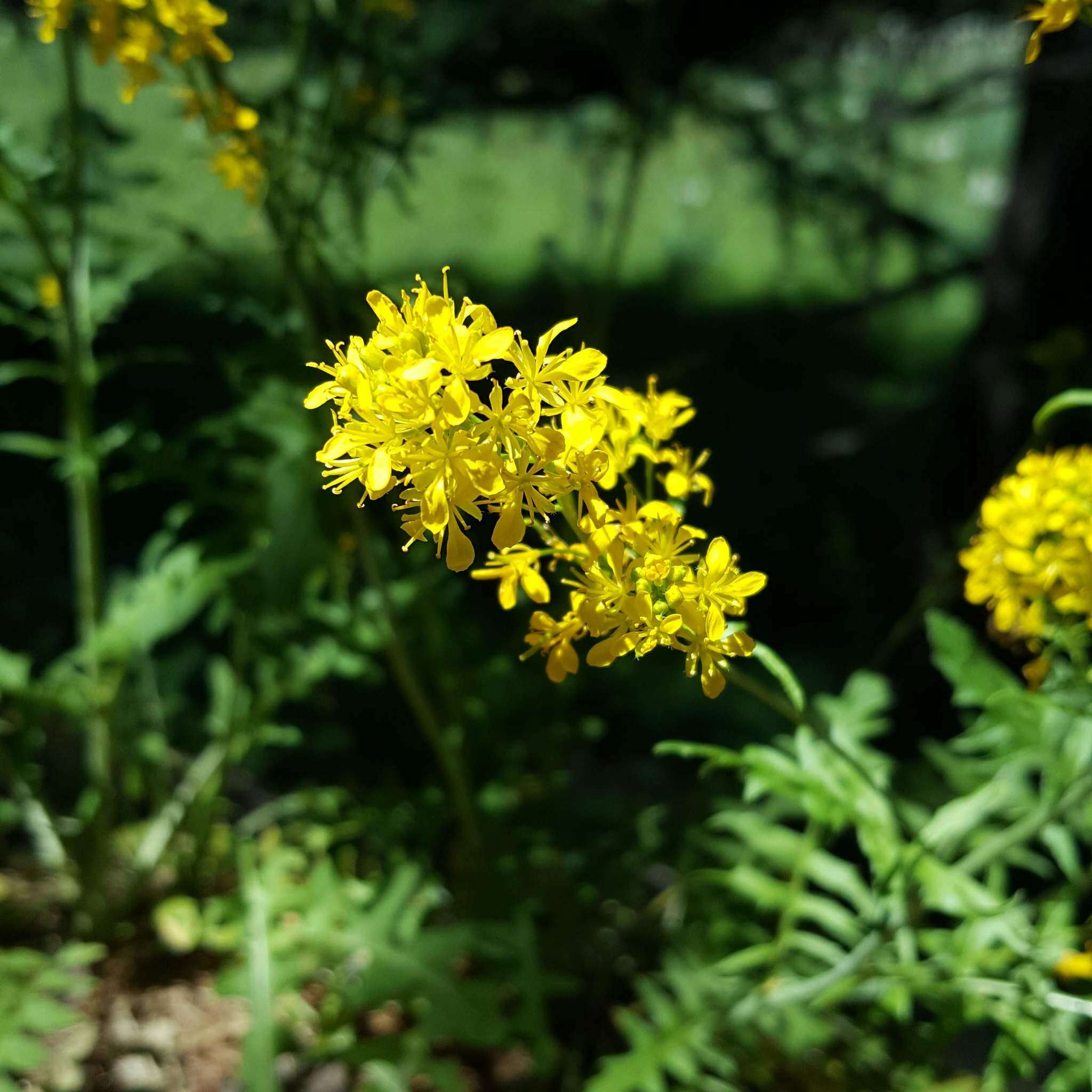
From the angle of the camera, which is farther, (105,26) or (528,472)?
(105,26)

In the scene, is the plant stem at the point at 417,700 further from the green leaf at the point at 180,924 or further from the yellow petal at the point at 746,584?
the yellow petal at the point at 746,584

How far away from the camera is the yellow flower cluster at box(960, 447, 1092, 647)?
111 centimetres

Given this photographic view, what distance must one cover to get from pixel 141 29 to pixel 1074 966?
1.58 meters

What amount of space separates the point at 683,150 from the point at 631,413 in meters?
3.45

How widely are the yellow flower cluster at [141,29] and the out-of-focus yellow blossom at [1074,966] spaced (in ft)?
4.89

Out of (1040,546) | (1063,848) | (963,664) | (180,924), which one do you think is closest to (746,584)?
(1040,546)

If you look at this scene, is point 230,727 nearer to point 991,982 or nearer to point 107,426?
point 991,982

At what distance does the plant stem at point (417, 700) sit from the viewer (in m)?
1.46

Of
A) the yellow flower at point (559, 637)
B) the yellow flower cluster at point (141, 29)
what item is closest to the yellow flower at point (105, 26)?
the yellow flower cluster at point (141, 29)

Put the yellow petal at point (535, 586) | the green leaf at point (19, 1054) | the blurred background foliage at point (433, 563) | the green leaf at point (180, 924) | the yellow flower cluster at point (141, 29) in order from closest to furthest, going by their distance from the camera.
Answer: the yellow petal at point (535, 586) → the yellow flower cluster at point (141, 29) → the green leaf at point (19, 1054) → the blurred background foliage at point (433, 563) → the green leaf at point (180, 924)

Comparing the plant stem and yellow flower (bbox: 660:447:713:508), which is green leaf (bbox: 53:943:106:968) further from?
yellow flower (bbox: 660:447:713:508)

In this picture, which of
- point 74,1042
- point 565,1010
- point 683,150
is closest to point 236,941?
point 74,1042

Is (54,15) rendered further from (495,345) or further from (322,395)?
(495,345)

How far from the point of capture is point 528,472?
2.46 feet
